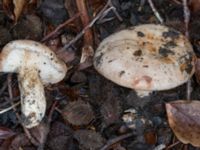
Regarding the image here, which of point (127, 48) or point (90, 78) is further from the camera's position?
point (90, 78)

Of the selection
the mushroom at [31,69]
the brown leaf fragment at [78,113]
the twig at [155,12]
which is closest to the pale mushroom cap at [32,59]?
the mushroom at [31,69]

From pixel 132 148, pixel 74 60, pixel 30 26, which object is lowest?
pixel 132 148

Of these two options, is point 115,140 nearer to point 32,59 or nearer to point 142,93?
point 142,93

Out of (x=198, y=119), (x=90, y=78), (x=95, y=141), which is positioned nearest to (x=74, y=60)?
(x=90, y=78)

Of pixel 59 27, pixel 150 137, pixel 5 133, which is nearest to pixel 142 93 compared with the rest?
pixel 150 137

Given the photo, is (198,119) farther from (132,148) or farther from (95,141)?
(95,141)

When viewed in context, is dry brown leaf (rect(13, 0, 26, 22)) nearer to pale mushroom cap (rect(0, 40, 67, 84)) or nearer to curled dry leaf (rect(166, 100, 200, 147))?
pale mushroom cap (rect(0, 40, 67, 84))

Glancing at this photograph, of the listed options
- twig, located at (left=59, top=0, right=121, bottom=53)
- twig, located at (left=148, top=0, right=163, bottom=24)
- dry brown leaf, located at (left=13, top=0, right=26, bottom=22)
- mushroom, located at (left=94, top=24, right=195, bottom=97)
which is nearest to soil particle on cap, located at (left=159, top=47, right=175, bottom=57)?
mushroom, located at (left=94, top=24, right=195, bottom=97)

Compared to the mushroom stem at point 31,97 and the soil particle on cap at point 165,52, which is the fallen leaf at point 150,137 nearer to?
the soil particle on cap at point 165,52
